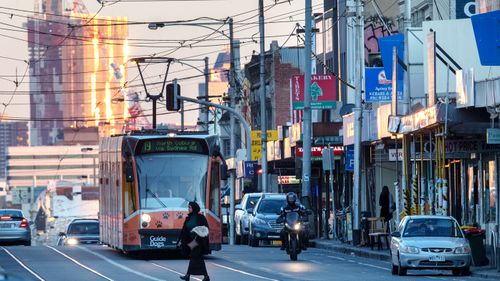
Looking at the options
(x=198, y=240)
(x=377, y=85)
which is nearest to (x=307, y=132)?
(x=377, y=85)

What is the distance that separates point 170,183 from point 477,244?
8108 millimetres

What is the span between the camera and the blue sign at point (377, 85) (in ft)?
160

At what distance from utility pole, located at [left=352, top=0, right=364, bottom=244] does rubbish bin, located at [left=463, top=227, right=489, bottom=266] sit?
37.9 feet

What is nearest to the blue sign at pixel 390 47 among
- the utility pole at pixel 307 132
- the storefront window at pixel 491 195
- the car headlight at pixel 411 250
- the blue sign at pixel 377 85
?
the blue sign at pixel 377 85

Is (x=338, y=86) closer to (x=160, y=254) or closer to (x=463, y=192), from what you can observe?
(x=463, y=192)

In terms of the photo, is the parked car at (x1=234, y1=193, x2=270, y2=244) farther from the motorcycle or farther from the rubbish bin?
the rubbish bin

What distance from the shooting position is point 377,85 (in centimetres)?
4909

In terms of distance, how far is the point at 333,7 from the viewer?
3108 inches

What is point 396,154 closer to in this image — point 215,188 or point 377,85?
point 377,85

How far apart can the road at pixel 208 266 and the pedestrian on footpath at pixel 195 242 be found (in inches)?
120

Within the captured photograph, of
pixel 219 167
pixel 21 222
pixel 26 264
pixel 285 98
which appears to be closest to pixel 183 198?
pixel 219 167

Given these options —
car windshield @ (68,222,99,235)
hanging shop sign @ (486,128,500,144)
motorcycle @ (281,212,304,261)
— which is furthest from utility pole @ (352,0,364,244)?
car windshield @ (68,222,99,235)

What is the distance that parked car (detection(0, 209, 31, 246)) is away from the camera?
198 feet

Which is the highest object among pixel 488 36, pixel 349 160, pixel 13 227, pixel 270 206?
pixel 488 36
